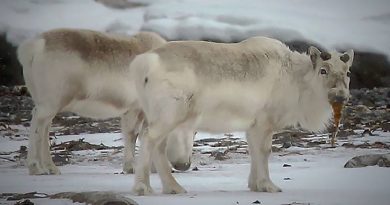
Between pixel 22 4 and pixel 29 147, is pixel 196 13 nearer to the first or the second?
pixel 22 4

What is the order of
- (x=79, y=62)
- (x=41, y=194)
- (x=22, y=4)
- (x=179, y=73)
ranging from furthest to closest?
(x=79, y=62), (x=22, y=4), (x=179, y=73), (x=41, y=194)

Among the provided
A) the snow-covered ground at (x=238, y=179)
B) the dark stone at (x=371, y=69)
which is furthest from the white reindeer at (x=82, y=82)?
the dark stone at (x=371, y=69)

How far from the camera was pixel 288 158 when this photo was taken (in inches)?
113

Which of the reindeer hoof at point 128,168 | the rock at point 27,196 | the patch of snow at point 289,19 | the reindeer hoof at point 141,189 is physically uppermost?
the patch of snow at point 289,19

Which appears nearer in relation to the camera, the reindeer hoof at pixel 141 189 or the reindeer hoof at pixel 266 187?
the reindeer hoof at pixel 141 189

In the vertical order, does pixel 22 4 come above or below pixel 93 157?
above

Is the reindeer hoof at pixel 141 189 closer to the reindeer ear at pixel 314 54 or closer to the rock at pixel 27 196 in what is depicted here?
the rock at pixel 27 196

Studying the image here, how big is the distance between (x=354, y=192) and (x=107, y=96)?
150 centimetres

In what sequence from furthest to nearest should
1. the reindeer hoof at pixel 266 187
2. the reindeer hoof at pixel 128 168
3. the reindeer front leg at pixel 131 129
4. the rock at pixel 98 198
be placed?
the reindeer front leg at pixel 131 129, the reindeer hoof at pixel 128 168, the reindeer hoof at pixel 266 187, the rock at pixel 98 198

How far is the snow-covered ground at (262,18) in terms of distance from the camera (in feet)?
9.41

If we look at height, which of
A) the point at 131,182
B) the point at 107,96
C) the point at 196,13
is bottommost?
the point at 131,182

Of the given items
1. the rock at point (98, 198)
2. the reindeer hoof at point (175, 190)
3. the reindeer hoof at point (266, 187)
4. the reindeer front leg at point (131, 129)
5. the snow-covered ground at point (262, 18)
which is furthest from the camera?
the reindeer front leg at point (131, 129)

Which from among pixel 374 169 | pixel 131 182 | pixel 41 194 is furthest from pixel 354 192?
pixel 41 194

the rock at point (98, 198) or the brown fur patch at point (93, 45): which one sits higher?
the brown fur patch at point (93, 45)
